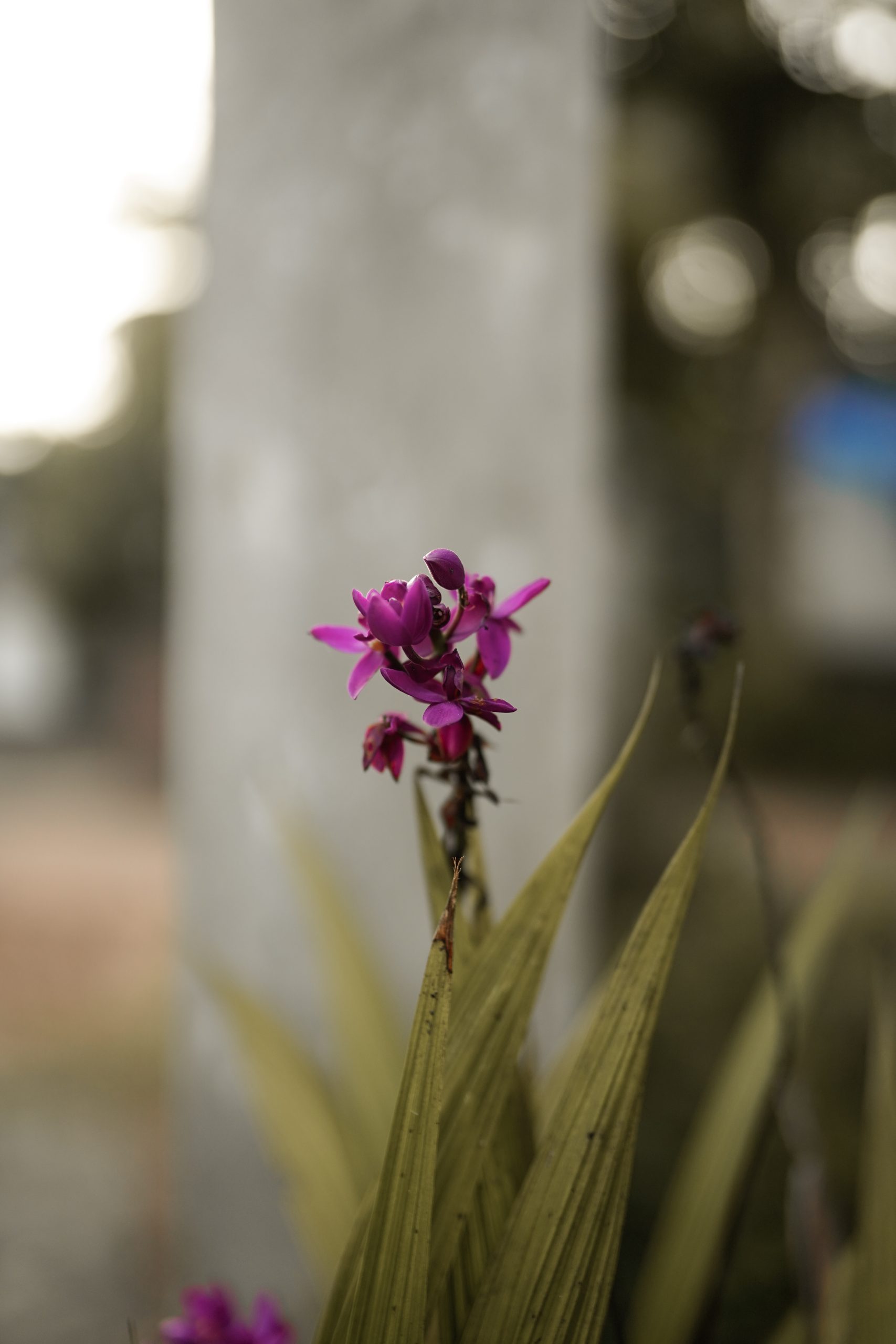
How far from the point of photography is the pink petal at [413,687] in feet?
1.23

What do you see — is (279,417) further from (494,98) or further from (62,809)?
(62,809)

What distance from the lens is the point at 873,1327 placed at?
496mm

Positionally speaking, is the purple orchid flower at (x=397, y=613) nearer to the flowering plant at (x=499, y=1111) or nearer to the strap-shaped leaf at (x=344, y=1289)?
the flowering plant at (x=499, y=1111)

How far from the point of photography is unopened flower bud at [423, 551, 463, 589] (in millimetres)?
392

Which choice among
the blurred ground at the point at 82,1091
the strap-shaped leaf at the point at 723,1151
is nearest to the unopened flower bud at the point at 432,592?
the strap-shaped leaf at the point at 723,1151

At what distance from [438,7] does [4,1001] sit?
287 cm

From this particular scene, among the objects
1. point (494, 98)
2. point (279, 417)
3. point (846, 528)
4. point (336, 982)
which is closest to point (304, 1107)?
point (336, 982)

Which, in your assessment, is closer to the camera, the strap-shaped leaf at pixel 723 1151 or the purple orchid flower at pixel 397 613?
the purple orchid flower at pixel 397 613

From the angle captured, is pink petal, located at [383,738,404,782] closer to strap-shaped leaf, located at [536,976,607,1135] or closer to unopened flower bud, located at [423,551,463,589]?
unopened flower bud, located at [423,551,463,589]

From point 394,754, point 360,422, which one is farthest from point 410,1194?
point 360,422

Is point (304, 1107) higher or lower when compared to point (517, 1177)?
lower

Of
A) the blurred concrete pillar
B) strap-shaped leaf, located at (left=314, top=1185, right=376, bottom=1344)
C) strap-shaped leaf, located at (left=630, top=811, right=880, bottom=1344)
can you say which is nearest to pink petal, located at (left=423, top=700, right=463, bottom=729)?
strap-shaped leaf, located at (left=314, top=1185, right=376, bottom=1344)

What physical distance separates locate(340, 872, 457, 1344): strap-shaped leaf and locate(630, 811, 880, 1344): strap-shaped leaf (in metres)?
0.29

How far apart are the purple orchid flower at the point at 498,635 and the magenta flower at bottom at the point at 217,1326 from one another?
0.41 metres
